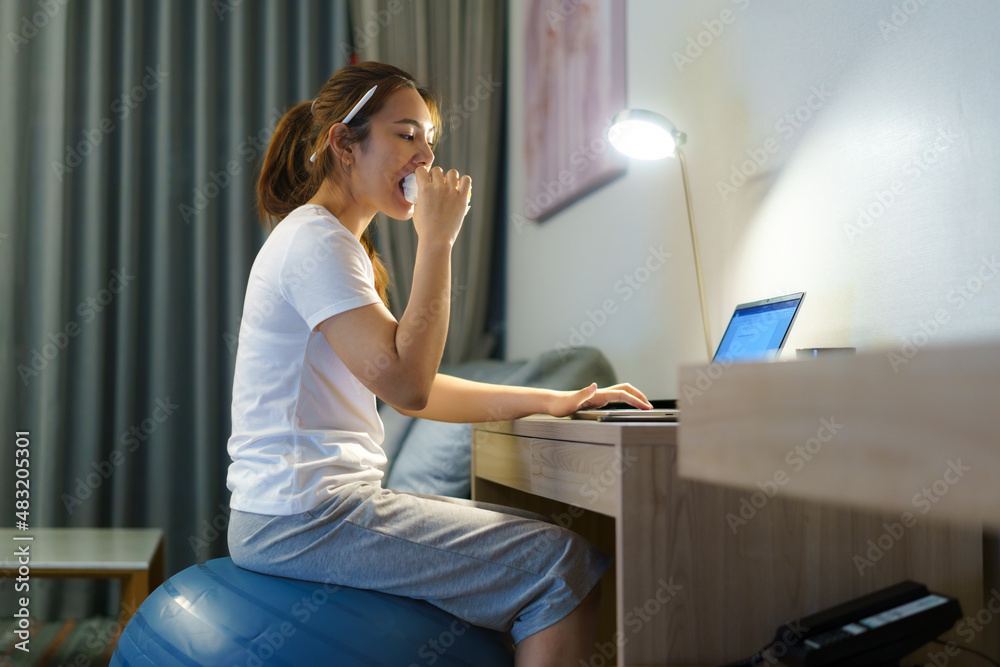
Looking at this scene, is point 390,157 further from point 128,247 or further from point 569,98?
point 128,247

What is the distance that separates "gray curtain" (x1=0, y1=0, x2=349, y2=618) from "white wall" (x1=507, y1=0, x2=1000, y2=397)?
1.46 meters

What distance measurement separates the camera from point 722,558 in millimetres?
874

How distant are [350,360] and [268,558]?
0.96ft

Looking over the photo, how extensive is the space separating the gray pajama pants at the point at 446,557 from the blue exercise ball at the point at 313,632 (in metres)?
0.02

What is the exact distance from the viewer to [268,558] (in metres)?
1.08

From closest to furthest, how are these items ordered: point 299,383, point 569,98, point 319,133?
point 299,383
point 319,133
point 569,98

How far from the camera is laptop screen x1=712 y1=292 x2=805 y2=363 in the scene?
3.68ft

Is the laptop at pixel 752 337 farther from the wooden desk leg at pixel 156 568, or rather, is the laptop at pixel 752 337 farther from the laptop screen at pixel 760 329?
the wooden desk leg at pixel 156 568

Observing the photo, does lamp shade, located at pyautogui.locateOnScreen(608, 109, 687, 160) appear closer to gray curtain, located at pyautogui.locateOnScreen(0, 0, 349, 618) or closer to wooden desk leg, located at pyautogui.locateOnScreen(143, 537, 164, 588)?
wooden desk leg, located at pyautogui.locateOnScreen(143, 537, 164, 588)

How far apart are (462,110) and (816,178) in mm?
1896

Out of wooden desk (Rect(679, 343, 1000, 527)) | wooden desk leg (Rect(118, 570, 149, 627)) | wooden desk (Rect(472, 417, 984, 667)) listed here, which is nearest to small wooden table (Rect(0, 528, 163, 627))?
wooden desk leg (Rect(118, 570, 149, 627))

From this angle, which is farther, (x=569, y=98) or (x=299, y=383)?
(x=569, y=98)

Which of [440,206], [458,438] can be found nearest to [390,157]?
[440,206]

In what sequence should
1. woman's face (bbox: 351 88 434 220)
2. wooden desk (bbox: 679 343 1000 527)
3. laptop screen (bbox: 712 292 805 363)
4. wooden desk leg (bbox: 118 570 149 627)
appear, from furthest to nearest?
wooden desk leg (bbox: 118 570 149 627) < woman's face (bbox: 351 88 434 220) < laptop screen (bbox: 712 292 805 363) < wooden desk (bbox: 679 343 1000 527)
